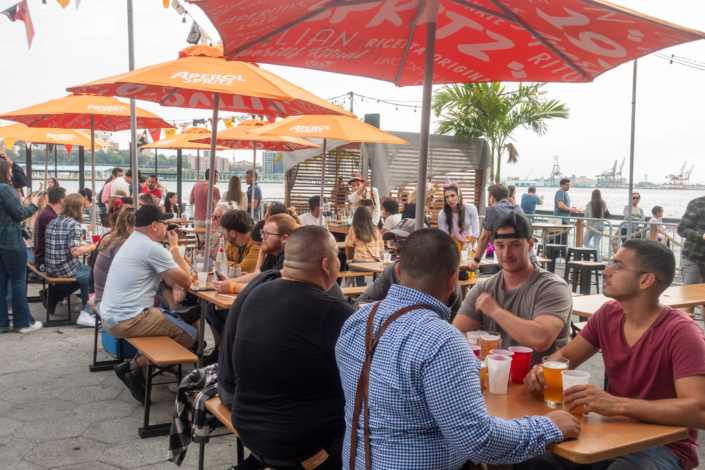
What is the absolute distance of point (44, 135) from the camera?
913 cm

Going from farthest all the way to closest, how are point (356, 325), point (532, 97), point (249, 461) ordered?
point (532, 97) → point (249, 461) → point (356, 325)

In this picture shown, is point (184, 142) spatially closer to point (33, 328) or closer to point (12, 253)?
point (12, 253)

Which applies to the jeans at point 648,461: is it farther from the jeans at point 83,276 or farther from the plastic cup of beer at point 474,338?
the jeans at point 83,276

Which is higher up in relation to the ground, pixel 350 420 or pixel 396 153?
pixel 396 153

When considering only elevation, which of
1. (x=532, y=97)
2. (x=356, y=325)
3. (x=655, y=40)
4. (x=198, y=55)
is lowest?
(x=356, y=325)

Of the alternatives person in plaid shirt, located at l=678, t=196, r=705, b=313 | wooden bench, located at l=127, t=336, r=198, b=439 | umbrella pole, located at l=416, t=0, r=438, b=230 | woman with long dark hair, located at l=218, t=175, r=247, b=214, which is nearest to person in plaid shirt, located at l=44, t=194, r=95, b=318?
wooden bench, located at l=127, t=336, r=198, b=439

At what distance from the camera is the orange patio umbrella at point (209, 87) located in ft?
12.8

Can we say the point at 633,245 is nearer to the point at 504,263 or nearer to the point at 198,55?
the point at 504,263

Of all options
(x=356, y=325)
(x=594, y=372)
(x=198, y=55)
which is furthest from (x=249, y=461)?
(x=594, y=372)

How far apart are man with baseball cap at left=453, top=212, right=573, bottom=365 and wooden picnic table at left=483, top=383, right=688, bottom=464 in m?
0.48

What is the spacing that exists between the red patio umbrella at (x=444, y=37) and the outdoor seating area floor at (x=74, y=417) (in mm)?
2419

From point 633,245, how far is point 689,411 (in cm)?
74

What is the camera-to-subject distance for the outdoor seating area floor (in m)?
3.39

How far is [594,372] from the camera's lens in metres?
5.19
